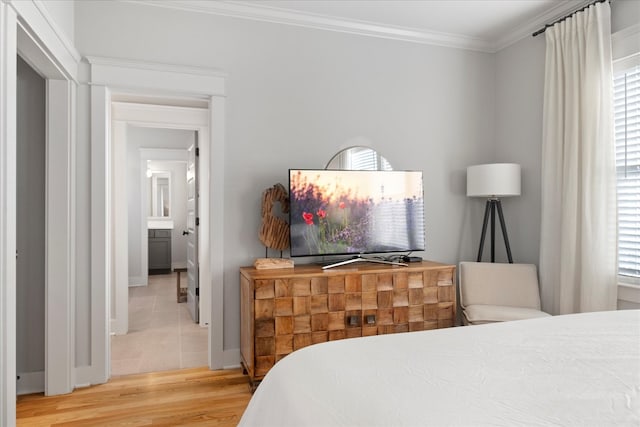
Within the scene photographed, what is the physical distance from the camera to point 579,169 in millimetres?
3023

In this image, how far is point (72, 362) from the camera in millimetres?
2812

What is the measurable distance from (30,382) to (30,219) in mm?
1077

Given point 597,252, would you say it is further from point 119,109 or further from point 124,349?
point 119,109

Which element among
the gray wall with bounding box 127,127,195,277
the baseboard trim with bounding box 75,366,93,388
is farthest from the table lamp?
the gray wall with bounding box 127,127,195,277

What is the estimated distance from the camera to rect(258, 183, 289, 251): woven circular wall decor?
309 centimetres

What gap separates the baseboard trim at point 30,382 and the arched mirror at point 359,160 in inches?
98.6

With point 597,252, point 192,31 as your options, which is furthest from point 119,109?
point 597,252

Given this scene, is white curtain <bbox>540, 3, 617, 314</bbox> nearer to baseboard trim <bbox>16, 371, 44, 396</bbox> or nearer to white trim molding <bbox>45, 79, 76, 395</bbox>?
white trim molding <bbox>45, 79, 76, 395</bbox>

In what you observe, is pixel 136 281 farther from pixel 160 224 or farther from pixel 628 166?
pixel 628 166

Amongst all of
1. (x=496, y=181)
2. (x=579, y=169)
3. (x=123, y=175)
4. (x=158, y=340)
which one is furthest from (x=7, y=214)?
(x=579, y=169)

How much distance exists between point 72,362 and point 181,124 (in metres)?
2.57

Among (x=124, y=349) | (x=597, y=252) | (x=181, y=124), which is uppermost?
(x=181, y=124)

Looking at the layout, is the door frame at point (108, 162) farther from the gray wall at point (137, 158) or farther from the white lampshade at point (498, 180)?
the gray wall at point (137, 158)

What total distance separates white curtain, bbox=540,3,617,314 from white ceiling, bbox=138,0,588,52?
0.29 m
